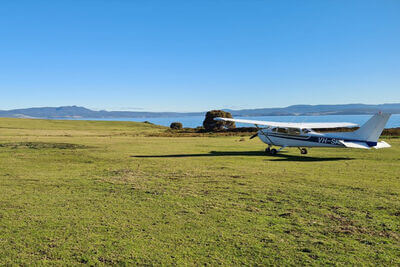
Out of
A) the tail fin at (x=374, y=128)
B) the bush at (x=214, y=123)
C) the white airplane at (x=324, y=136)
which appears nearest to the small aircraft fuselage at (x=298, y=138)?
the white airplane at (x=324, y=136)

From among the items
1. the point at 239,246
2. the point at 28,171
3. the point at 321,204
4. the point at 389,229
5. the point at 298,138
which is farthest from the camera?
the point at 298,138

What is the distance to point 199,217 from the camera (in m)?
6.52

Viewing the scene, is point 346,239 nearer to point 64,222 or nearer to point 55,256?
point 55,256

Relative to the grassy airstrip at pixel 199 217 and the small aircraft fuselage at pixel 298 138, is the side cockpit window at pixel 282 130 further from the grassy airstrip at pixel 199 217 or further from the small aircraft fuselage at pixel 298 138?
the grassy airstrip at pixel 199 217

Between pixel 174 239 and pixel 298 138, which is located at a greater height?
pixel 298 138

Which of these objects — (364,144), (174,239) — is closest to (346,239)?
(174,239)

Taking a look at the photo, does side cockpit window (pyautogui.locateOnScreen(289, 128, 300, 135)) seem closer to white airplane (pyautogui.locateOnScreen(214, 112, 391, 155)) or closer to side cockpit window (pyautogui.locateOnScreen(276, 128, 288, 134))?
white airplane (pyautogui.locateOnScreen(214, 112, 391, 155))

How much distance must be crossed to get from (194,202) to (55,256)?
12.0ft

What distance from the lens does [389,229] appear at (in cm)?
574

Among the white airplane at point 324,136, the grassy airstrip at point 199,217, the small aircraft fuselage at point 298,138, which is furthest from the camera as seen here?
the small aircraft fuselage at point 298,138

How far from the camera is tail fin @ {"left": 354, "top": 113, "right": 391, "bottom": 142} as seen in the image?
16.4 metres

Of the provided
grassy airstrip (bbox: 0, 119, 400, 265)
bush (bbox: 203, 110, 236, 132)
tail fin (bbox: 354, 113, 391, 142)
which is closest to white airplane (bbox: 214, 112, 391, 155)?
tail fin (bbox: 354, 113, 391, 142)

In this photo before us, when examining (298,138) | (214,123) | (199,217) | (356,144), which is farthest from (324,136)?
(214,123)

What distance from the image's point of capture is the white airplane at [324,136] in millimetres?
16500
